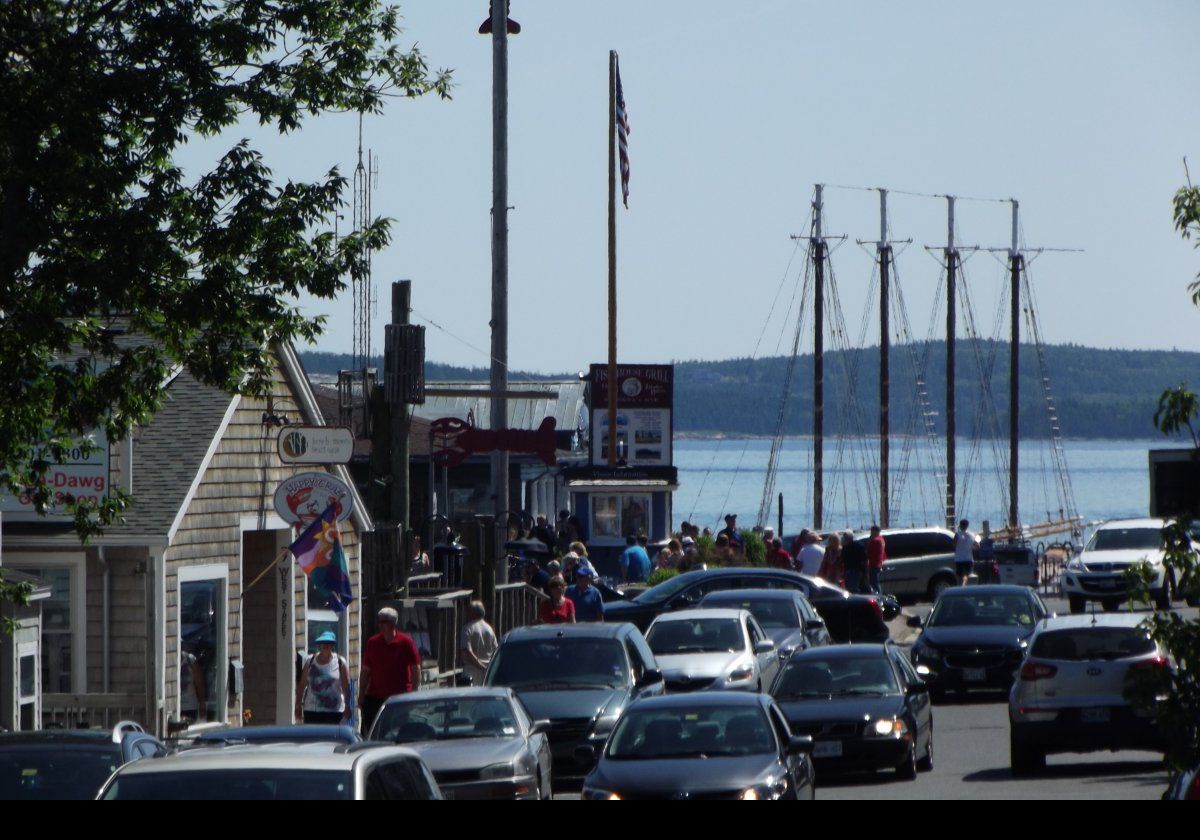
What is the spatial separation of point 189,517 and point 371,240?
7.44 m

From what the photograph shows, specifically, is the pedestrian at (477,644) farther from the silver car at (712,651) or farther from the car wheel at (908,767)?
the car wheel at (908,767)

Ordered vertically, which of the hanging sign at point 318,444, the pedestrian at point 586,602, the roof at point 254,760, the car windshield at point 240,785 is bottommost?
the pedestrian at point 586,602

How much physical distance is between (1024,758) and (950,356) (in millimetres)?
61887

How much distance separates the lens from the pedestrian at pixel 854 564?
126ft

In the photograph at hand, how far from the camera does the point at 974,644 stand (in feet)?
84.5

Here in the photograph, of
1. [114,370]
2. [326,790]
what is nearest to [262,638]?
[114,370]

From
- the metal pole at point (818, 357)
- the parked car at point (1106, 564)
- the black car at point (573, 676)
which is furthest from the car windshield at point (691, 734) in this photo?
the metal pole at point (818, 357)

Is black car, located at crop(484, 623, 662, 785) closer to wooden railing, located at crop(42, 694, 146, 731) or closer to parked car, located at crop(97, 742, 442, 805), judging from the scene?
wooden railing, located at crop(42, 694, 146, 731)

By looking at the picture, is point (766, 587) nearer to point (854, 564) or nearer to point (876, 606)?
point (876, 606)

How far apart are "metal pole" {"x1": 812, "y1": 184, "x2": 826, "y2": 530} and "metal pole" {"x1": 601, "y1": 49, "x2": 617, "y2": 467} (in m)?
27.9

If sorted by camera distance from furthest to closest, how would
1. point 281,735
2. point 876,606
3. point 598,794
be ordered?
point 876,606, point 598,794, point 281,735

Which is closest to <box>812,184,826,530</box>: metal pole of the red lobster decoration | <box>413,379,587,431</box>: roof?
<box>413,379,587,431</box>: roof

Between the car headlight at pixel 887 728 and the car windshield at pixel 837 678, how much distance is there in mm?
695

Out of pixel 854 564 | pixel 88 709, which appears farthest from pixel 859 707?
pixel 854 564
